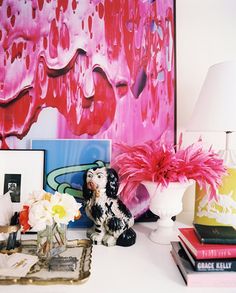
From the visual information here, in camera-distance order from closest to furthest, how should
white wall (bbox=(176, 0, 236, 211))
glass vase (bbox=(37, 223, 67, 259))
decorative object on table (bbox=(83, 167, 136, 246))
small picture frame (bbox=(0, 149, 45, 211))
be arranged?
glass vase (bbox=(37, 223, 67, 259))
decorative object on table (bbox=(83, 167, 136, 246))
small picture frame (bbox=(0, 149, 45, 211))
white wall (bbox=(176, 0, 236, 211))

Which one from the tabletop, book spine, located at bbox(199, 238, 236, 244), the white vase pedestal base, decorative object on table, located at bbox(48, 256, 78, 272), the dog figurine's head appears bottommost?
the tabletop

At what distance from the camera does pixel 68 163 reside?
96 cm

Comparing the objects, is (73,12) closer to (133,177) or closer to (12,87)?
(12,87)

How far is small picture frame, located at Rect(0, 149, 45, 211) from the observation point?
0.88 m

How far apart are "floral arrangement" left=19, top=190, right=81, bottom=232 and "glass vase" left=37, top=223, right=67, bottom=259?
29 millimetres

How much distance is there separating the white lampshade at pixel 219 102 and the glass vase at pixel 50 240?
0.56m

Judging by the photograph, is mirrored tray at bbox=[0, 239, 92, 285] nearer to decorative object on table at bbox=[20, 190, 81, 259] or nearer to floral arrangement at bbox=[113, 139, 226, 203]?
decorative object on table at bbox=[20, 190, 81, 259]

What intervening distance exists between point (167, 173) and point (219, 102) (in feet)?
0.97

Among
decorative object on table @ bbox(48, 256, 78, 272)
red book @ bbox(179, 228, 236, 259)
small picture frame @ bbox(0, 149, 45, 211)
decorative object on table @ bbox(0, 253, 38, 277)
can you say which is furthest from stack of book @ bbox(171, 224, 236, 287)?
small picture frame @ bbox(0, 149, 45, 211)

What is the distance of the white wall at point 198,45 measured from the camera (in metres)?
1.07

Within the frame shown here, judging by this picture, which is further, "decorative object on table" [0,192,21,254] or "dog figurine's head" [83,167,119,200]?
"dog figurine's head" [83,167,119,200]

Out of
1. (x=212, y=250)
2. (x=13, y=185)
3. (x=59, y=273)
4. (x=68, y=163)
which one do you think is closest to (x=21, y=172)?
(x=13, y=185)

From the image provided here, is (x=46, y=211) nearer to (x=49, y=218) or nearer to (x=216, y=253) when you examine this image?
(x=49, y=218)

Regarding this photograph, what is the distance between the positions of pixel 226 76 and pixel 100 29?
0.52 m
